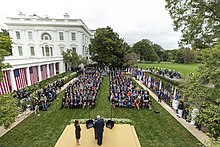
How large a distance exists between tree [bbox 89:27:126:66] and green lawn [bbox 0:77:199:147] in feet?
80.5

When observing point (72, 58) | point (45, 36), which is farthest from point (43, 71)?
point (45, 36)

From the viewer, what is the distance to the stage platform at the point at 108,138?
6.73m

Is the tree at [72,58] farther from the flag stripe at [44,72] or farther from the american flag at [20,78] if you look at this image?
the american flag at [20,78]

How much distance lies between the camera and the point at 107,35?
37000mm

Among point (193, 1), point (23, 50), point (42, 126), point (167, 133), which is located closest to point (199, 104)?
point (167, 133)

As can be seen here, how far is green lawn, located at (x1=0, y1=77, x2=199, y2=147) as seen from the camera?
7.93 m

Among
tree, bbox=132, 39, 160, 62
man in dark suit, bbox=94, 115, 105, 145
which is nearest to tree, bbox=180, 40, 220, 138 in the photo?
man in dark suit, bbox=94, 115, 105, 145

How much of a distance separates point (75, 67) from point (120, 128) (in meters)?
29.2

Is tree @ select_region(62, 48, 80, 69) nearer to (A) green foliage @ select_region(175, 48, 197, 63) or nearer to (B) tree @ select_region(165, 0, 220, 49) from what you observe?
(B) tree @ select_region(165, 0, 220, 49)

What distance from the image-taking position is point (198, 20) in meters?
13.7

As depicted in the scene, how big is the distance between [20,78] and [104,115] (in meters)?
13.6

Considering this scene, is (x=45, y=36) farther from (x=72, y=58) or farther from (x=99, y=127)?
(x=99, y=127)

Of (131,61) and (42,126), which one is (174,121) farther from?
(131,61)

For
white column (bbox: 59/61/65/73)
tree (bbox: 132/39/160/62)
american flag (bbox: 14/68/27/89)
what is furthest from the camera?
tree (bbox: 132/39/160/62)
